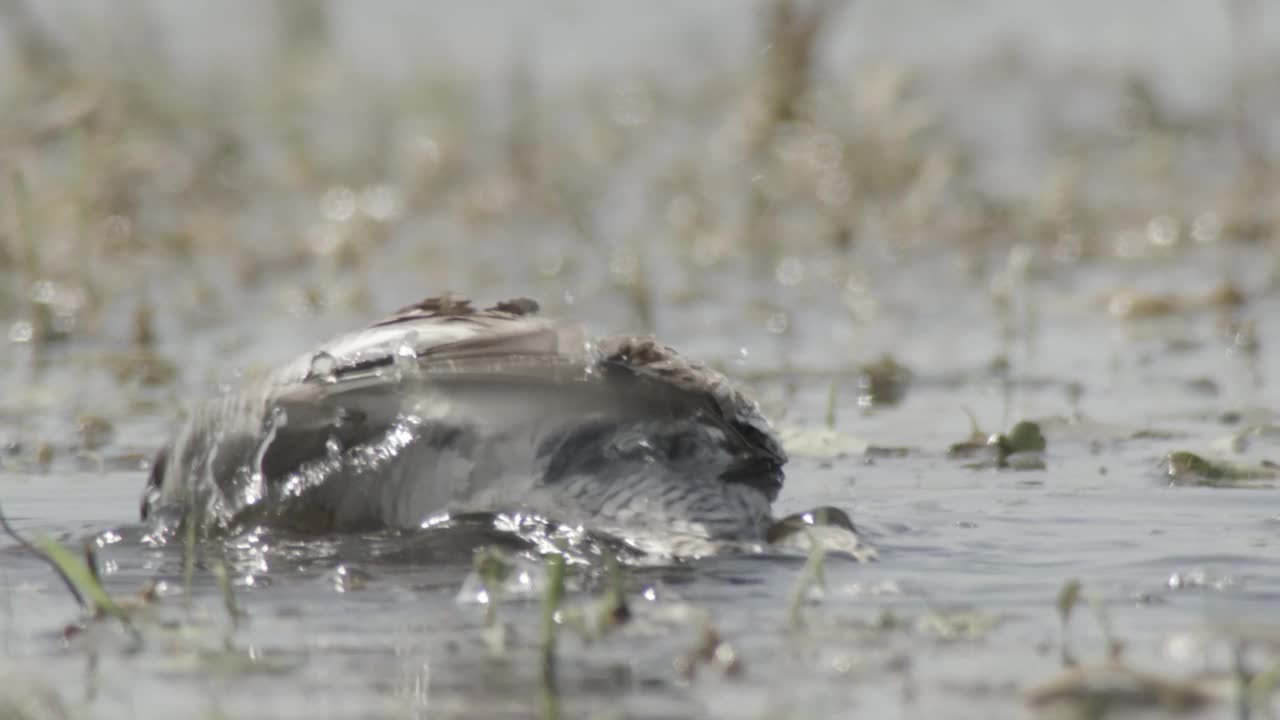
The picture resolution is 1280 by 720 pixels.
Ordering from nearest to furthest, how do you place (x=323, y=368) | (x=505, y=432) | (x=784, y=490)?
(x=505, y=432), (x=323, y=368), (x=784, y=490)

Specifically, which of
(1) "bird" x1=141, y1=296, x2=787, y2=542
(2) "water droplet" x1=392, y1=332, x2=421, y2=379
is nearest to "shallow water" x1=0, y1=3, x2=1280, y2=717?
(1) "bird" x1=141, y1=296, x2=787, y2=542

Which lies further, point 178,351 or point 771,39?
point 771,39

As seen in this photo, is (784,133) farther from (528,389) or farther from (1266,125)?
(528,389)

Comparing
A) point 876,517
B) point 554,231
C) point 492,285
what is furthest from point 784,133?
point 876,517

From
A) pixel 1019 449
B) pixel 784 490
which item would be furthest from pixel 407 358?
pixel 1019 449

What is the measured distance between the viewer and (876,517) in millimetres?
4730

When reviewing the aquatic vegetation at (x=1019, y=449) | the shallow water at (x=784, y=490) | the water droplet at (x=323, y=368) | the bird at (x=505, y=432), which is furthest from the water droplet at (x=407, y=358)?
the aquatic vegetation at (x=1019, y=449)

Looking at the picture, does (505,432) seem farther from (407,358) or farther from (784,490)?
(784,490)

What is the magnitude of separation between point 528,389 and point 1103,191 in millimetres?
8181

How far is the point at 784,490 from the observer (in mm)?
5297

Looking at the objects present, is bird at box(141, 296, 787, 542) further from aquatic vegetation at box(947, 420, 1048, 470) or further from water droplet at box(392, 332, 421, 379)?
aquatic vegetation at box(947, 420, 1048, 470)

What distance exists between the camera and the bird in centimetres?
412

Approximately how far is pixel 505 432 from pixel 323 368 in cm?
40

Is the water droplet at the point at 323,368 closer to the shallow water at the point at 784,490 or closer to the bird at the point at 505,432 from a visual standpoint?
the bird at the point at 505,432
